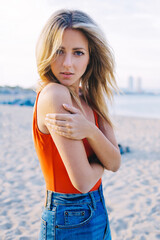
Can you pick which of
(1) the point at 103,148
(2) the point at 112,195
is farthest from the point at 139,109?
(1) the point at 103,148

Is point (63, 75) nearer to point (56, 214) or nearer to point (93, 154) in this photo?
point (93, 154)

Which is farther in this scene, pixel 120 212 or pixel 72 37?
pixel 120 212

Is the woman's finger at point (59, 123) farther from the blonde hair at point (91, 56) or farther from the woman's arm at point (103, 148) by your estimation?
the blonde hair at point (91, 56)

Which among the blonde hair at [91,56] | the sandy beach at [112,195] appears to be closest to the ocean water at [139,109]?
the sandy beach at [112,195]

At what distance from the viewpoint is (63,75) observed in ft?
3.94

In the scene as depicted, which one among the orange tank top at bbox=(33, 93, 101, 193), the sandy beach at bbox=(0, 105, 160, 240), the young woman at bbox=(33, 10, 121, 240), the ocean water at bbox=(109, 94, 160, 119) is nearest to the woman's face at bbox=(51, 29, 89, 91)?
the young woman at bbox=(33, 10, 121, 240)

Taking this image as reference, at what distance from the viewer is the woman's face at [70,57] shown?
1.16 m

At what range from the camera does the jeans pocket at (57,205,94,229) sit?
3.55ft

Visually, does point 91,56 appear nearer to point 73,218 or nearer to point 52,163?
point 52,163

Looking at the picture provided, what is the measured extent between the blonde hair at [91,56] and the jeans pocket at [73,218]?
1.77 ft

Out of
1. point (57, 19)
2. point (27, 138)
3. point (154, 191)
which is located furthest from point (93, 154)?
point (27, 138)

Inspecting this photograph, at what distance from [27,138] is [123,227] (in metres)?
6.05

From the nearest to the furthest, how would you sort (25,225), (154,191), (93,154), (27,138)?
1. (93,154)
2. (25,225)
3. (154,191)
4. (27,138)

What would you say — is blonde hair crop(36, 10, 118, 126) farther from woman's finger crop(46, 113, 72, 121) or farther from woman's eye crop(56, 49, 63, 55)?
woman's finger crop(46, 113, 72, 121)
